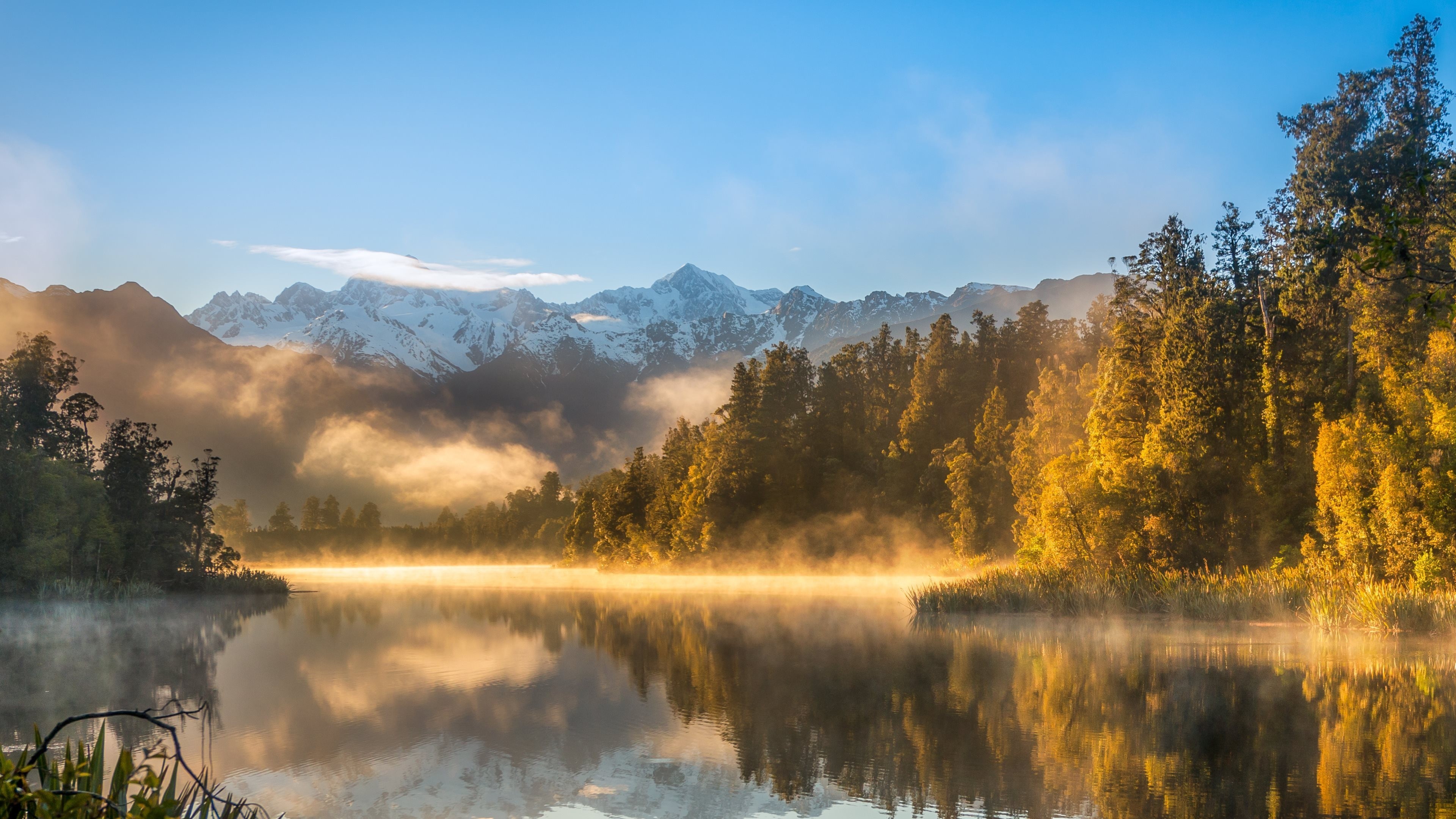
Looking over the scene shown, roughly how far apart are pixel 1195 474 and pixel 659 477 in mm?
73774

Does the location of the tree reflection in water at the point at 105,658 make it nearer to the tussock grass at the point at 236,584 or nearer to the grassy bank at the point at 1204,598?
the tussock grass at the point at 236,584

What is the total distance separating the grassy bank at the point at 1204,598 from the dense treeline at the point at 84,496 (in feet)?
151

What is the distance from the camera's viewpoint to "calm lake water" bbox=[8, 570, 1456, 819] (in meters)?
14.7

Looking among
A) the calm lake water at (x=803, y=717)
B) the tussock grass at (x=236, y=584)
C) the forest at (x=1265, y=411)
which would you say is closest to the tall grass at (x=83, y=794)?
the calm lake water at (x=803, y=717)

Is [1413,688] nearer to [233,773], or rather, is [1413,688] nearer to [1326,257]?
[233,773]

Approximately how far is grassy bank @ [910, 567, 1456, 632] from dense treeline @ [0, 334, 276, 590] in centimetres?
4609

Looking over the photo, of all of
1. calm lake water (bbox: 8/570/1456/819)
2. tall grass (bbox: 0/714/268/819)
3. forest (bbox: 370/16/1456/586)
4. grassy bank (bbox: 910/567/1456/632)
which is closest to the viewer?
tall grass (bbox: 0/714/268/819)

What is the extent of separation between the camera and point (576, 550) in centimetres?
Result: 12862

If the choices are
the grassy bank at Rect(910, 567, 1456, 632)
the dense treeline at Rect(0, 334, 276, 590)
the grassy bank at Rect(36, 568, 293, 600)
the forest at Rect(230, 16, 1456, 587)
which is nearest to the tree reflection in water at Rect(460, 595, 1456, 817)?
the grassy bank at Rect(910, 567, 1456, 632)

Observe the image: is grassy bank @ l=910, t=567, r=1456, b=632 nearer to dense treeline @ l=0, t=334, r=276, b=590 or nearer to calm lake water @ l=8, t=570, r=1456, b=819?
calm lake water @ l=8, t=570, r=1456, b=819

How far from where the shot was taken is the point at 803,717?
68.4ft

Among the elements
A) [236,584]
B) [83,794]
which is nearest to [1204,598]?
[83,794]

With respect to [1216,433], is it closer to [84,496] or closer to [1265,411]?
[1265,411]

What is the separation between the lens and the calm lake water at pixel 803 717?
48.1 ft
